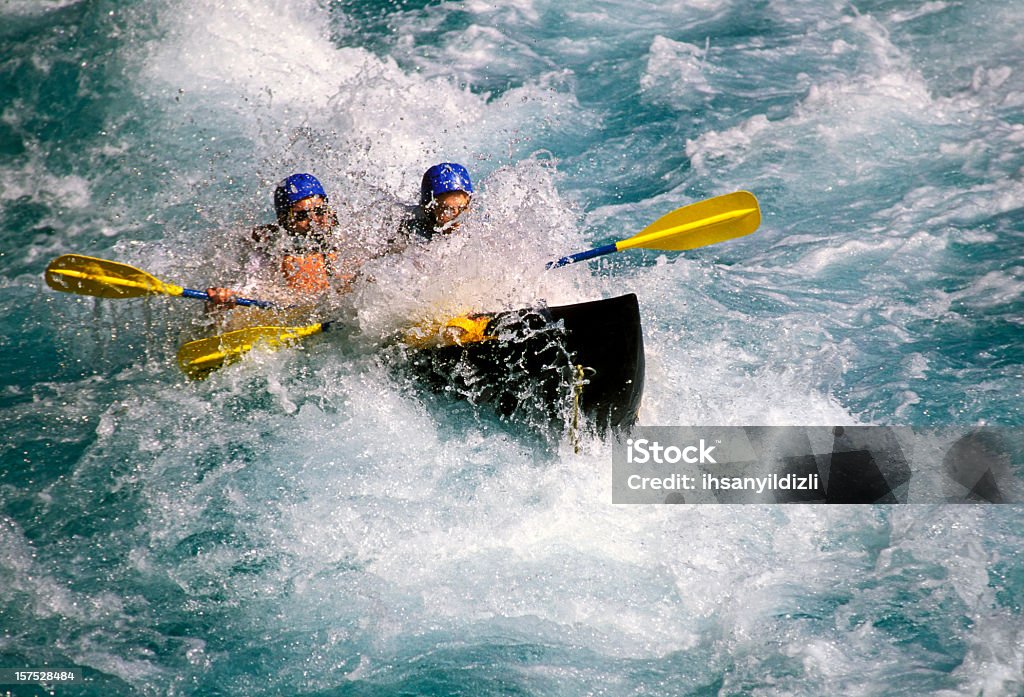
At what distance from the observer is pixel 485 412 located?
4.53 metres

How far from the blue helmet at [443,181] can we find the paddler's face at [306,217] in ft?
2.04

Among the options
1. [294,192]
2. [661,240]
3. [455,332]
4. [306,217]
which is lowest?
[455,332]

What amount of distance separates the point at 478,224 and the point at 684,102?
3912mm

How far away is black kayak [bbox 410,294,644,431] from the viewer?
4148 millimetres

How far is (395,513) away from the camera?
4.18 metres

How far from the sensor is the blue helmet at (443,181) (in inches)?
203

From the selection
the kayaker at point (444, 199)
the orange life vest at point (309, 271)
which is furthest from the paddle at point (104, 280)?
the kayaker at point (444, 199)

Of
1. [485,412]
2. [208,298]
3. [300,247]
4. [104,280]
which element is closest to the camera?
[485,412]

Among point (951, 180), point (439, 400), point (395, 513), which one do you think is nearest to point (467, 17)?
point (951, 180)

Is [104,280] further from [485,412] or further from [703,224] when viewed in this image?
[703,224]

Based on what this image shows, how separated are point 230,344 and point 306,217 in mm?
912

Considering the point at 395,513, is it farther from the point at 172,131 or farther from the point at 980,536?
the point at 172,131

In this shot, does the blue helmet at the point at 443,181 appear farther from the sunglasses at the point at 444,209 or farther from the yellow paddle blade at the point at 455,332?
the yellow paddle blade at the point at 455,332

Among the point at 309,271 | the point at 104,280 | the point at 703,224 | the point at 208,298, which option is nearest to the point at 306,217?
the point at 309,271
